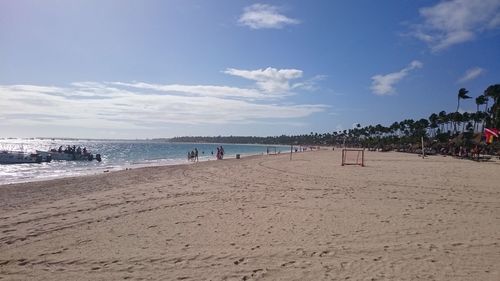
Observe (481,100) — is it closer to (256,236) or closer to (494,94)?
(494,94)

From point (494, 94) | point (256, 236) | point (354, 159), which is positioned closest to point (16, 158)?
point (354, 159)

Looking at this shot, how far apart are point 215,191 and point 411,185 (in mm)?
8665

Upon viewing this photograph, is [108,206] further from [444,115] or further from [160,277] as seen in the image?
[444,115]

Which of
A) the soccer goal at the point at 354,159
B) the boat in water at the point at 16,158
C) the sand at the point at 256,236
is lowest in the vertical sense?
the boat in water at the point at 16,158

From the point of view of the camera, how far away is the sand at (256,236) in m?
5.95

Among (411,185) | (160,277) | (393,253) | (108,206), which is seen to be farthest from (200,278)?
(411,185)

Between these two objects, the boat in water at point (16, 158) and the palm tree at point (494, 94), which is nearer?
the boat in water at point (16, 158)

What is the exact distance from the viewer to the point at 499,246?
7086mm

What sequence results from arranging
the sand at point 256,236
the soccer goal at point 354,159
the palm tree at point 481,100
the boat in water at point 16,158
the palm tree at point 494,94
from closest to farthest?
the sand at point 256,236
the soccer goal at point 354,159
the boat in water at point 16,158
the palm tree at point 494,94
the palm tree at point 481,100

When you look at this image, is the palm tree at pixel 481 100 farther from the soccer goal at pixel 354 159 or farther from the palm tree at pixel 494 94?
the soccer goal at pixel 354 159

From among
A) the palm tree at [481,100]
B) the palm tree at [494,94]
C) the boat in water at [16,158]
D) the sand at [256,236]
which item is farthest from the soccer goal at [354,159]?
the palm tree at [481,100]

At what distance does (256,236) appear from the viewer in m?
7.89

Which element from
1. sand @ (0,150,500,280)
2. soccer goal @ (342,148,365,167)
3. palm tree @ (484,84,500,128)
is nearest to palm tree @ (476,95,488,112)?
palm tree @ (484,84,500,128)

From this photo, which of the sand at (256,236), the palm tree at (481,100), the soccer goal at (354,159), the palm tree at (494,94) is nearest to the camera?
the sand at (256,236)
